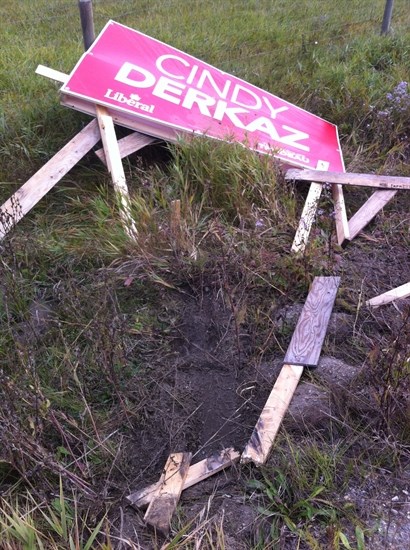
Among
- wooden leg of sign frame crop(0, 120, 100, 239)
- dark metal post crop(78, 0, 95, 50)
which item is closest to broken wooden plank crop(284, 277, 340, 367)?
wooden leg of sign frame crop(0, 120, 100, 239)

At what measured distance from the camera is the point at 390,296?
3061 millimetres

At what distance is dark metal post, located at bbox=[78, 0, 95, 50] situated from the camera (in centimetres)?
425

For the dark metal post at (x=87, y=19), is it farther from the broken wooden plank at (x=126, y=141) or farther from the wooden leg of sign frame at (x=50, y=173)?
the wooden leg of sign frame at (x=50, y=173)

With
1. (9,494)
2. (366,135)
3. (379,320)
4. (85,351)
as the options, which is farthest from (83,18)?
(9,494)

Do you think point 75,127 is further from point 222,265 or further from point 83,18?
point 222,265

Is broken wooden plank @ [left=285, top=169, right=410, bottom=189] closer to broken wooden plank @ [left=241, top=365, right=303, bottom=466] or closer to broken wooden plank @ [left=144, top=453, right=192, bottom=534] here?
broken wooden plank @ [left=241, top=365, right=303, bottom=466]

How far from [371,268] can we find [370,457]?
4.45 ft

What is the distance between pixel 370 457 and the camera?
7.59ft

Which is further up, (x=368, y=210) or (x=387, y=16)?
(x=387, y=16)

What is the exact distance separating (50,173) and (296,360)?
197 cm

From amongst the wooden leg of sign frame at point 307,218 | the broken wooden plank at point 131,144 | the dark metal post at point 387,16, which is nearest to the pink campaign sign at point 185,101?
the broken wooden plank at point 131,144

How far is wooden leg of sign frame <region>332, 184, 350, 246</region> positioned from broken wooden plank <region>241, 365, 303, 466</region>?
1208mm

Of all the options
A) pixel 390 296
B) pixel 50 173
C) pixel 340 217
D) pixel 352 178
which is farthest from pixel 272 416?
pixel 50 173

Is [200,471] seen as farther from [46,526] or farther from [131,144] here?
[131,144]
